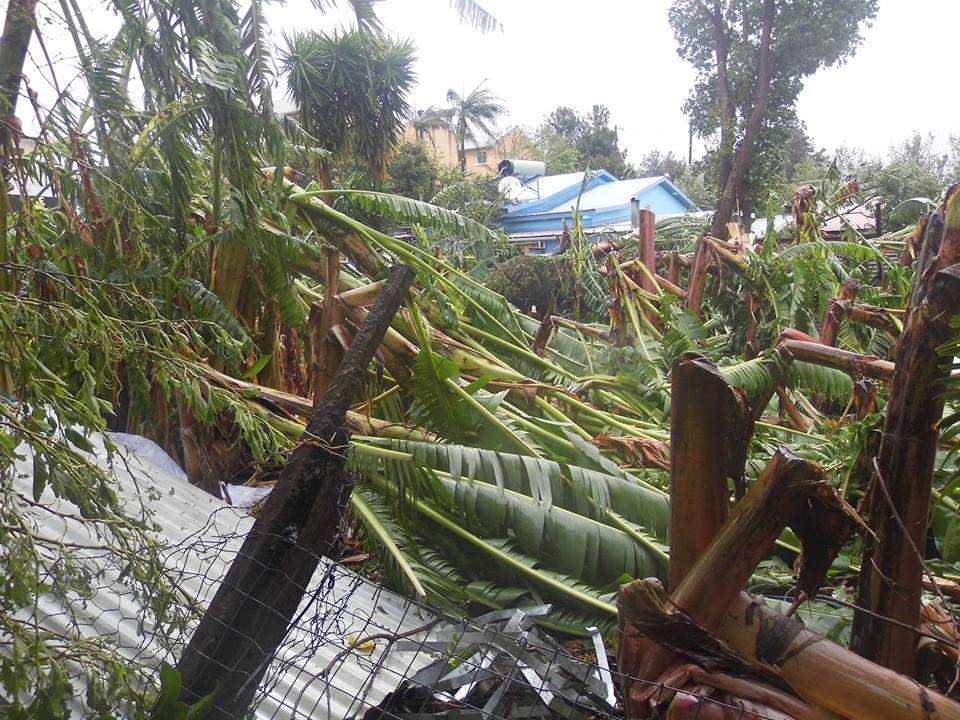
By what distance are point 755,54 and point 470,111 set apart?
42.8ft

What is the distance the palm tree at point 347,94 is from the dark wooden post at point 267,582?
11793mm

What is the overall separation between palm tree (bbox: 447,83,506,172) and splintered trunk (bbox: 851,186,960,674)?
26758 mm

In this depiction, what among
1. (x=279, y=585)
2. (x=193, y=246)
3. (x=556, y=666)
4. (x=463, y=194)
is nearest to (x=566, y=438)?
(x=556, y=666)

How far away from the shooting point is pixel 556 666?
2289mm

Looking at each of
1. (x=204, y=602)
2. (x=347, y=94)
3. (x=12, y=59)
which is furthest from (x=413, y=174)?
(x=204, y=602)

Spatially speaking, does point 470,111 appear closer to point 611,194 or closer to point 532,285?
point 611,194

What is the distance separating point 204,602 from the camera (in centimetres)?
248

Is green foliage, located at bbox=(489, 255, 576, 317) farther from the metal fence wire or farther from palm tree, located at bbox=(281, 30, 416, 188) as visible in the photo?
the metal fence wire

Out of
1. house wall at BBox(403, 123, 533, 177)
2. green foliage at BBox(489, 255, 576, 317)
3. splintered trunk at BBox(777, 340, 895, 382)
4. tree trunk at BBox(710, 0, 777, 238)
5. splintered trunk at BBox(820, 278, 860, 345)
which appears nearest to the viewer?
splintered trunk at BBox(777, 340, 895, 382)

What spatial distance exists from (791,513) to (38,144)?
2623 millimetres

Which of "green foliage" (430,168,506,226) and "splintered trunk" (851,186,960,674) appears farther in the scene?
"green foliage" (430,168,506,226)

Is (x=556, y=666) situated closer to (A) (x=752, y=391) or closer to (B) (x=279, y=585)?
(B) (x=279, y=585)

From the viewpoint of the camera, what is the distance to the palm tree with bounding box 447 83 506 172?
90.3ft

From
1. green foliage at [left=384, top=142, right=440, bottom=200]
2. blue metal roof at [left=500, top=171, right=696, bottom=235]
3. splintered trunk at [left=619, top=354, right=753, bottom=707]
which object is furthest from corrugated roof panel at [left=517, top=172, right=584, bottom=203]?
splintered trunk at [left=619, top=354, right=753, bottom=707]
